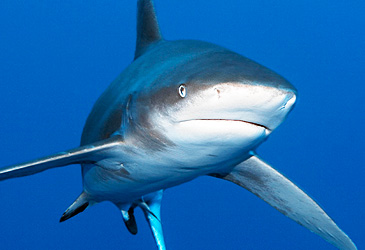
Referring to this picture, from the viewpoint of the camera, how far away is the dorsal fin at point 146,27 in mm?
4367

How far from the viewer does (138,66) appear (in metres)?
3.60

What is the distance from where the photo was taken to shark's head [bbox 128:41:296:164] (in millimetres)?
1968

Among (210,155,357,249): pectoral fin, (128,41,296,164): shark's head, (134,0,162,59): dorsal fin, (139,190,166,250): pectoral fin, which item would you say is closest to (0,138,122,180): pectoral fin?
(128,41,296,164): shark's head

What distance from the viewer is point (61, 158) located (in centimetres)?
281

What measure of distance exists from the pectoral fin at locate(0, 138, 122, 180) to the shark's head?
420mm

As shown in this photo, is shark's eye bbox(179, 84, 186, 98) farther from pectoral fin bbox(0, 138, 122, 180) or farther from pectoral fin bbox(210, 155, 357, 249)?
pectoral fin bbox(210, 155, 357, 249)

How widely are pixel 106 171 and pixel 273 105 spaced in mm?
1903

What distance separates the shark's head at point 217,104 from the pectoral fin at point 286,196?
130 cm

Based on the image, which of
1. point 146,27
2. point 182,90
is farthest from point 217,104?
point 146,27

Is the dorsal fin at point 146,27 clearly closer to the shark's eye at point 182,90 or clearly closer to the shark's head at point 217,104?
the shark's head at point 217,104

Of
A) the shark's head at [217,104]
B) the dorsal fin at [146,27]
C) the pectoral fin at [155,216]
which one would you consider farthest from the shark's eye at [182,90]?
the pectoral fin at [155,216]

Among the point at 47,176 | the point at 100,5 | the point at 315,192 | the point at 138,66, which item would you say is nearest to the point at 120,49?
the point at 100,5

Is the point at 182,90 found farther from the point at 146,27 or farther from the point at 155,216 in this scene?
the point at 155,216

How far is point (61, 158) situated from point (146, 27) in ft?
7.23
